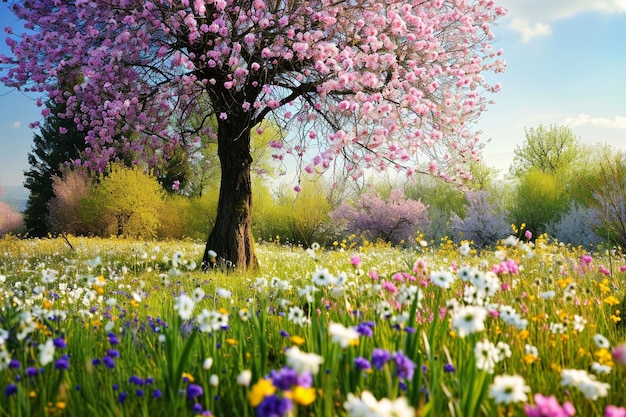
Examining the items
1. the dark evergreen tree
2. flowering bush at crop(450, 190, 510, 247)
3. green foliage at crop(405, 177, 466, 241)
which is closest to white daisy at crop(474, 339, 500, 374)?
flowering bush at crop(450, 190, 510, 247)

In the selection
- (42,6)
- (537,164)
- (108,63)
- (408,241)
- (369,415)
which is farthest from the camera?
(537,164)

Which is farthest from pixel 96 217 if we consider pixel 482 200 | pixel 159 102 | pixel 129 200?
pixel 482 200

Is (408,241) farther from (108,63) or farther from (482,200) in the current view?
(108,63)

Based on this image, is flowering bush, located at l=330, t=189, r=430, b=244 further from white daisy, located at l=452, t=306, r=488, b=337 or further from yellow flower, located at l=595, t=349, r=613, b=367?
white daisy, located at l=452, t=306, r=488, b=337

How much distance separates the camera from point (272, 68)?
8.66 meters

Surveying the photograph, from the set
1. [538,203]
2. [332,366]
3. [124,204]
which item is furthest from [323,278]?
[538,203]

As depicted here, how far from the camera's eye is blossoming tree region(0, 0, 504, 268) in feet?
25.3

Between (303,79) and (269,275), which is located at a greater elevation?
(303,79)

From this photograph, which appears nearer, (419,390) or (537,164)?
(419,390)

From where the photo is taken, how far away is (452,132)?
31.9 ft

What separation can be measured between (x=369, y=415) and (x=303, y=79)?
8769 millimetres

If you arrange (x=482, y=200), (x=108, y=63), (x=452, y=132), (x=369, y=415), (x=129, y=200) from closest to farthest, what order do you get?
(x=369, y=415) < (x=108, y=63) < (x=452, y=132) < (x=482, y=200) < (x=129, y=200)

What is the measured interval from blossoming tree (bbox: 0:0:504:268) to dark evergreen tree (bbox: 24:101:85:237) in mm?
22915

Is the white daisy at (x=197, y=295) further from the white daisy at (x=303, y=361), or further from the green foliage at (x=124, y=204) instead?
the green foliage at (x=124, y=204)
